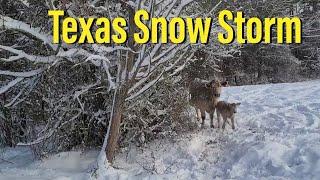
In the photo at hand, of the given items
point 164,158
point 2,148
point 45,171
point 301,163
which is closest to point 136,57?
point 164,158

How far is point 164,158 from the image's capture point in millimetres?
8078

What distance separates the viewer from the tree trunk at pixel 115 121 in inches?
290

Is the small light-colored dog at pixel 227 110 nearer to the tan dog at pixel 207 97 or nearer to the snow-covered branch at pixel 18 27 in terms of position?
the tan dog at pixel 207 97

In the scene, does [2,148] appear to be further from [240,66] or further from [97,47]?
[240,66]

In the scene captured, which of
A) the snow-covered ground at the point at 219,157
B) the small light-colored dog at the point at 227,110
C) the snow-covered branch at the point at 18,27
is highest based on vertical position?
the snow-covered branch at the point at 18,27

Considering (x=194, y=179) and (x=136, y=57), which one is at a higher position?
(x=136, y=57)

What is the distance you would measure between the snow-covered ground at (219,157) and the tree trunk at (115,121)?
0.33m

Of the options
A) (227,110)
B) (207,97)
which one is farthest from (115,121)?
(207,97)

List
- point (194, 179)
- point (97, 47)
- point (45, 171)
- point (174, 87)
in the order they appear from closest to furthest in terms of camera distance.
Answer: point (97, 47) < point (194, 179) < point (45, 171) < point (174, 87)

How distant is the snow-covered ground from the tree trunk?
0.33 meters

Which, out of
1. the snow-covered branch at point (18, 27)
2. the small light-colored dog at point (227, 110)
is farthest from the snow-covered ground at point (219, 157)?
the snow-covered branch at point (18, 27)

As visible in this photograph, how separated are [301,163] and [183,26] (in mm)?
3055

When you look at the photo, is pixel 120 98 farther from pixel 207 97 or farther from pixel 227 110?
pixel 207 97

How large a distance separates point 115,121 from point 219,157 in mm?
1968
